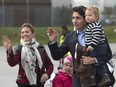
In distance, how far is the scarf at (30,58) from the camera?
520cm

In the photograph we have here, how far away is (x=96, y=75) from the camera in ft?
14.4

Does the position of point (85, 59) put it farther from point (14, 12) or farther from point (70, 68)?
point (14, 12)

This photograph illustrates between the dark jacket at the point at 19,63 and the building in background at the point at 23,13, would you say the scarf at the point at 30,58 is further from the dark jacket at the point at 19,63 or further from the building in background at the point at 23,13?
the building in background at the point at 23,13

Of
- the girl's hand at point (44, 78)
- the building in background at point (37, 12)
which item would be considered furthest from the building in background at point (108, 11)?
the girl's hand at point (44, 78)

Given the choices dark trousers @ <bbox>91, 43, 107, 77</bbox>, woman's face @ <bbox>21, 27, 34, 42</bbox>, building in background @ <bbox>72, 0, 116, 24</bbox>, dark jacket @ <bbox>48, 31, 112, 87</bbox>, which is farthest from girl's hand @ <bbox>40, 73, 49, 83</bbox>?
building in background @ <bbox>72, 0, 116, 24</bbox>

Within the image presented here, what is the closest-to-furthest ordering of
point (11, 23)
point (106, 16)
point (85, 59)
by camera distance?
1. point (85, 59)
2. point (11, 23)
3. point (106, 16)

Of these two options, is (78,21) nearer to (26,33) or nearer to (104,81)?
(104,81)

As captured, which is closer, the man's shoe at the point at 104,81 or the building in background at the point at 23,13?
the man's shoe at the point at 104,81

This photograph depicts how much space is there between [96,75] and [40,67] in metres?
1.07

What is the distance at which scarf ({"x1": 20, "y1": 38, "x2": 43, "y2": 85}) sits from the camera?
17.1ft

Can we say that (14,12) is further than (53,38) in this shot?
Yes

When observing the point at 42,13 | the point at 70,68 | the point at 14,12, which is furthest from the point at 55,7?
the point at 70,68

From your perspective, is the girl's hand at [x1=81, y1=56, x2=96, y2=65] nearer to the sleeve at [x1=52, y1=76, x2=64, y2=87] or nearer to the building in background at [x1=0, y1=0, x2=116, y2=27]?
the sleeve at [x1=52, y1=76, x2=64, y2=87]

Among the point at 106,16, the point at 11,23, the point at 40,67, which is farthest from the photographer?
the point at 106,16
